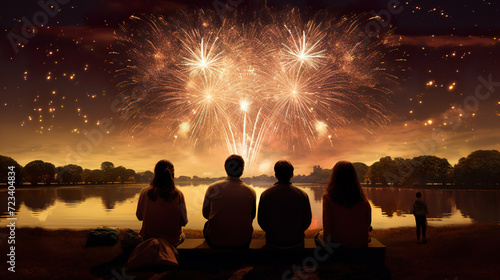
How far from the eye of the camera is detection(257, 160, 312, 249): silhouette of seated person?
17.2 feet

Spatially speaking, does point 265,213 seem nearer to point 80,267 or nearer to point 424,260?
point 80,267

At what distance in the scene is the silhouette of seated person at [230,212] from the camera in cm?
536

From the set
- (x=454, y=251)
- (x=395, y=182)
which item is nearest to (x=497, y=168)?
(x=395, y=182)

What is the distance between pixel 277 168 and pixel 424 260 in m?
6.05

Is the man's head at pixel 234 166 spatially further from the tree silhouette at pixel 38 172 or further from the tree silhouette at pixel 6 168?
the tree silhouette at pixel 38 172

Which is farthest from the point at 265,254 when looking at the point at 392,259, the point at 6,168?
the point at 6,168

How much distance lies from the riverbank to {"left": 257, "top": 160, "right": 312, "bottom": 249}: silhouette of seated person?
648 mm

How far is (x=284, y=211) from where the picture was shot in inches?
207

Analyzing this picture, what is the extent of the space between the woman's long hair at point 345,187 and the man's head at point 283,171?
74 cm

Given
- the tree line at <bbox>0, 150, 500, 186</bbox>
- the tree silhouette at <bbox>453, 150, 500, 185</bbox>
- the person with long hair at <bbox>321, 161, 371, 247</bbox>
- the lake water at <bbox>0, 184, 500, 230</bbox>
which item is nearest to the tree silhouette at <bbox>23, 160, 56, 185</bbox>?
the tree line at <bbox>0, 150, 500, 186</bbox>

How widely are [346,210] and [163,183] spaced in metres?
3.36

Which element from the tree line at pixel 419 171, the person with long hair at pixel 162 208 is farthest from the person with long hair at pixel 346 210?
the tree line at pixel 419 171

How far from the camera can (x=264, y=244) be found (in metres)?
5.80

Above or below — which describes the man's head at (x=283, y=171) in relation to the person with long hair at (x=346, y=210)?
above
